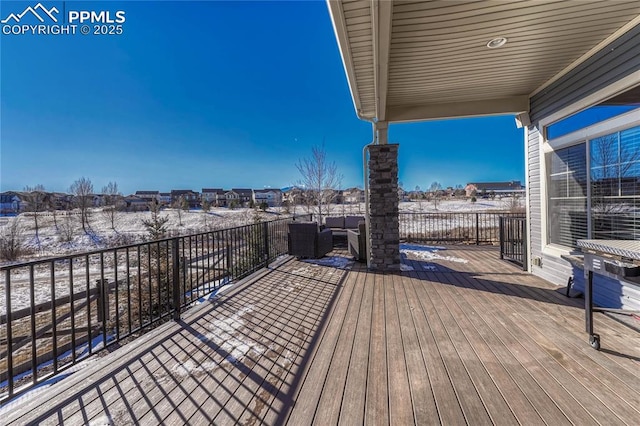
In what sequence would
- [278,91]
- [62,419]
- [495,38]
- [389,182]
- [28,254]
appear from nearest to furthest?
1. [62,419]
2. [495,38]
3. [389,182]
4. [28,254]
5. [278,91]

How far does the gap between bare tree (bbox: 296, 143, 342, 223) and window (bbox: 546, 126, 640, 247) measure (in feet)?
26.4

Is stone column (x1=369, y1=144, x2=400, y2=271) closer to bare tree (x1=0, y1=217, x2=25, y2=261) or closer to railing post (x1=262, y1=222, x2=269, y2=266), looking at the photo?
railing post (x1=262, y1=222, x2=269, y2=266)

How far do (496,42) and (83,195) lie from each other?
26.2 metres

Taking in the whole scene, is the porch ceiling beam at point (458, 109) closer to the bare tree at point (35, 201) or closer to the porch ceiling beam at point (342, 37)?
the porch ceiling beam at point (342, 37)

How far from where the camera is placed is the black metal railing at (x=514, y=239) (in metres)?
4.39

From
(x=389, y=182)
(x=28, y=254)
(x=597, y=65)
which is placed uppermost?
(x=597, y=65)

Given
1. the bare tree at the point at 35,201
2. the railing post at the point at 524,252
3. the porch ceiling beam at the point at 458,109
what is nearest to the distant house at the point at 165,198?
the bare tree at the point at 35,201

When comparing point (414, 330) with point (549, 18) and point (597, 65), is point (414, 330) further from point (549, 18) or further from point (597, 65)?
point (597, 65)

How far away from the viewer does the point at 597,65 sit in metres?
2.84

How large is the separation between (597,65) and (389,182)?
273cm

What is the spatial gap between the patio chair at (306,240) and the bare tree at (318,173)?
5470 mm

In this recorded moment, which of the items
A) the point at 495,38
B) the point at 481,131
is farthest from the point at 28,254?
the point at 481,131

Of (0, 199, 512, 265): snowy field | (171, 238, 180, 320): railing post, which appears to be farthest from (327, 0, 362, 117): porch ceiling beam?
(0, 199, 512, 265): snowy field

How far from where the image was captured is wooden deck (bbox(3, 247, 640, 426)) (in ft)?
4.79
